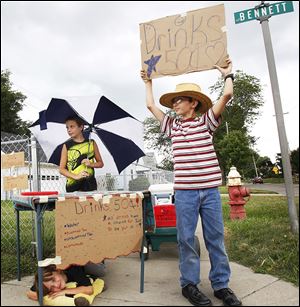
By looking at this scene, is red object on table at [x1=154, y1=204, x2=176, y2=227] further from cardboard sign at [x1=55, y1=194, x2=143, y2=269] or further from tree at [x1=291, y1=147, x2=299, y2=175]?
tree at [x1=291, y1=147, x2=299, y2=175]

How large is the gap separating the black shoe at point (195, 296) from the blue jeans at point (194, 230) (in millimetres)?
49

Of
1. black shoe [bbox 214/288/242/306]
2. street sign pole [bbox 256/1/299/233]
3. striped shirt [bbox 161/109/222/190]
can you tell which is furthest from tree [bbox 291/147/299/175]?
black shoe [bbox 214/288/242/306]

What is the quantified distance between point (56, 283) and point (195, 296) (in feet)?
3.63

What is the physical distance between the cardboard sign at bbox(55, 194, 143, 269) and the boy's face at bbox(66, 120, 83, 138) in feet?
3.94

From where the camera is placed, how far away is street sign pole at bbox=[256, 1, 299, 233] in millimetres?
2980

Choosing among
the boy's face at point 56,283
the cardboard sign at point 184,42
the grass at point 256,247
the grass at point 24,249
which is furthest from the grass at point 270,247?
the grass at point 24,249

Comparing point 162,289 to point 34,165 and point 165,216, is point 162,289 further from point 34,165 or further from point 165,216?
point 34,165

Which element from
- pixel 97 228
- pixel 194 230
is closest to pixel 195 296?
pixel 194 230

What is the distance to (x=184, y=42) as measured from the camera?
3096 mm

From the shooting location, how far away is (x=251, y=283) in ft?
10.0

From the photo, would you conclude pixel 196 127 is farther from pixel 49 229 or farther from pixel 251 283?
pixel 49 229

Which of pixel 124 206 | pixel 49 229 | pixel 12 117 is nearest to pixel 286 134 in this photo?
pixel 124 206

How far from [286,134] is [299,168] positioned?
52 cm

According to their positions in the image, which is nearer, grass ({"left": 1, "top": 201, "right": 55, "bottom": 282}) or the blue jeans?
the blue jeans
